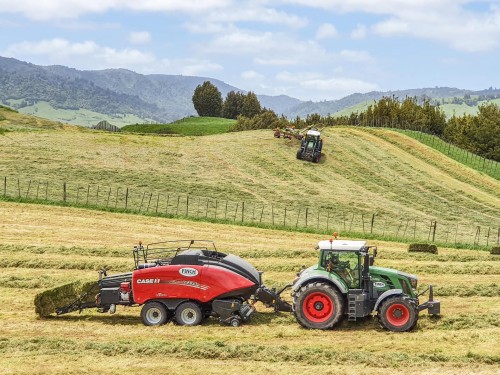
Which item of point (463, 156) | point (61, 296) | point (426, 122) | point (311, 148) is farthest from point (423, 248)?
point (426, 122)

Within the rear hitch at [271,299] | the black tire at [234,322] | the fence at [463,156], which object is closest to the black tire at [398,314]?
the rear hitch at [271,299]

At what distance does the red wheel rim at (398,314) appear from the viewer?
17391 millimetres

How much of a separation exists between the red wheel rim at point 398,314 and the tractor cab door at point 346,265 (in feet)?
3.63

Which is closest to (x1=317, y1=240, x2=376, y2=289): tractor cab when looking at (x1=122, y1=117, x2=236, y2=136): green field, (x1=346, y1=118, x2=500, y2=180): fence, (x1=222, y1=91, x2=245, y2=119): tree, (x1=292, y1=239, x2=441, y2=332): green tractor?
(x1=292, y1=239, x2=441, y2=332): green tractor

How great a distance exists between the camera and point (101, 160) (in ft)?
202

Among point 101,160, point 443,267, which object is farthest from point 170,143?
point 443,267

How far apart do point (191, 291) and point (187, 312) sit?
0.65 m

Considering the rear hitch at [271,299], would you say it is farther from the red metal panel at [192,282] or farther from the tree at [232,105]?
the tree at [232,105]

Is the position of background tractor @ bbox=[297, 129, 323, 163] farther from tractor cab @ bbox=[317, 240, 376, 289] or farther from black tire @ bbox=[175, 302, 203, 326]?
black tire @ bbox=[175, 302, 203, 326]

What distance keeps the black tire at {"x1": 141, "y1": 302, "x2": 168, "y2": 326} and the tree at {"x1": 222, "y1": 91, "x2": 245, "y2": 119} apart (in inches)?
6360

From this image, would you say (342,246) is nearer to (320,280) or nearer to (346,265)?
(346,265)

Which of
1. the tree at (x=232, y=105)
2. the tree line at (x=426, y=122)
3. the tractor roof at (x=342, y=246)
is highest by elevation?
the tree at (x=232, y=105)

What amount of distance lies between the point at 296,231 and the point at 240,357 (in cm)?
2431

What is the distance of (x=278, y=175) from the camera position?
208 feet
